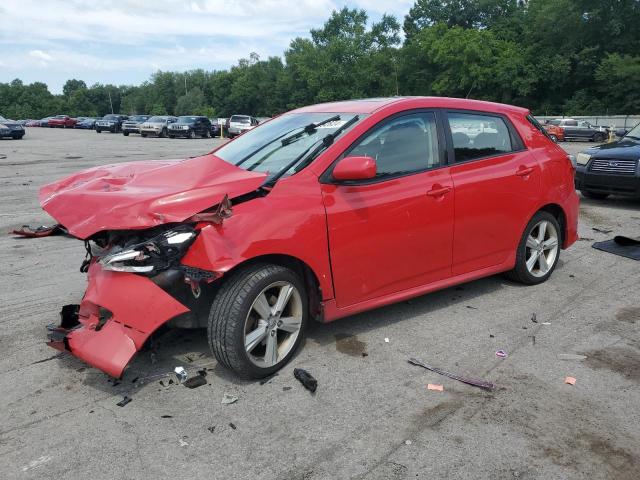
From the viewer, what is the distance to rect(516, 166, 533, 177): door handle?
5047 millimetres

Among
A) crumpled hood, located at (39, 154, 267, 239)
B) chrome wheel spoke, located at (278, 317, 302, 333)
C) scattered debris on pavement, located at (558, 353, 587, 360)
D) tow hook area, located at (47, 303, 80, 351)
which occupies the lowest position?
scattered debris on pavement, located at (558, 353, 587, 360)

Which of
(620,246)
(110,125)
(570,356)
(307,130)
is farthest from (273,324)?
(110,125)

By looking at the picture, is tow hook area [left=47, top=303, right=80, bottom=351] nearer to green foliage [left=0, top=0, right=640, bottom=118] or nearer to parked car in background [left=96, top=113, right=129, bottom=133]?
parked car in background [left=96, top=113, right=129, bottom=133]

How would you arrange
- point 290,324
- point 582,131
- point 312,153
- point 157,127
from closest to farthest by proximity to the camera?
point 290,324 < point 312,153 < point 582,131 < point 157,127

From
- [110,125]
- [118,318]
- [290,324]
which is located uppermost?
[110,125]

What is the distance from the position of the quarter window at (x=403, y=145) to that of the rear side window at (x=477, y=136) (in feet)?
0.81

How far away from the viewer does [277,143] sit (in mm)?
4395

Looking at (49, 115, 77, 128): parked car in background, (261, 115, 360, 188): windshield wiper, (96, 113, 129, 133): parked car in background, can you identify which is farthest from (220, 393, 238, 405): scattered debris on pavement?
(49, 115, 77, 128): parked car in background

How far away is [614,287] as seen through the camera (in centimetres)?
552

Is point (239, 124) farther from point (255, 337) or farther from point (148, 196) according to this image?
point (255, 337)

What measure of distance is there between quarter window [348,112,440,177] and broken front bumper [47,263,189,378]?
1.68 metres

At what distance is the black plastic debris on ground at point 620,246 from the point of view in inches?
269

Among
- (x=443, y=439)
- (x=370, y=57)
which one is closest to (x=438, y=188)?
(x=443, y=439)

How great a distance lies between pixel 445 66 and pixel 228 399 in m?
71.6
